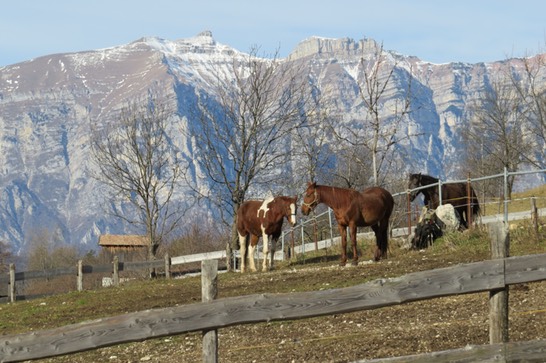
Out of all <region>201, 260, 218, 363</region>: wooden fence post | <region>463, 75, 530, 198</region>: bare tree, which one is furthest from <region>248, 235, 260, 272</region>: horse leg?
<region>463, 75, 530, 198</region>: bare tree

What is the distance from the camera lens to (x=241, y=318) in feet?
34.0

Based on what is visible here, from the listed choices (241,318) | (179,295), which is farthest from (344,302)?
(179,295)

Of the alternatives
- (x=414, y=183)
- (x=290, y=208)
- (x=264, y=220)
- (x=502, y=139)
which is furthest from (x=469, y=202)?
(x=502, y=139)

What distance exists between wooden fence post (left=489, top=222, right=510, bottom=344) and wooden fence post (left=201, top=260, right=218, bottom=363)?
10.7 ft

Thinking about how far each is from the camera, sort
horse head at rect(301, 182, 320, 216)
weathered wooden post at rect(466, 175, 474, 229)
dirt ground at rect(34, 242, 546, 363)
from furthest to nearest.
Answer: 1. weathered wooden post at rect(466, 175, 474, 229)
2. horse head at rect(301, 182, 320, 216)
3. dirt ground at rect(34, 242, 546, 363)

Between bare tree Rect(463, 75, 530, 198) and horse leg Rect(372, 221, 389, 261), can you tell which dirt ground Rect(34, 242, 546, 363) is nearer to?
horse leg Rect(372, 221, 389, 261)

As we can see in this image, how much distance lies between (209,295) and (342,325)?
586cm

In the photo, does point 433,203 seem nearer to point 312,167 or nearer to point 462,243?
point 462,243

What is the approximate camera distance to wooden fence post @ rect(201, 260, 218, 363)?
10516 mm

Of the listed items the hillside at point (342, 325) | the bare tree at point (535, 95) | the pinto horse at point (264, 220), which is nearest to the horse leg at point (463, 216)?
the pinto horse at point (264, 220)

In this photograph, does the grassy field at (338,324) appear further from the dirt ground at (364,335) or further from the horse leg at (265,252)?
the horse leg at (265,252)

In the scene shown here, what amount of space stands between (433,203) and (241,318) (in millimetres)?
23247

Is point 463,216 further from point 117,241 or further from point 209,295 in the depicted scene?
point 117,241

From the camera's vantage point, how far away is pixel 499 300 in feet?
35.9
